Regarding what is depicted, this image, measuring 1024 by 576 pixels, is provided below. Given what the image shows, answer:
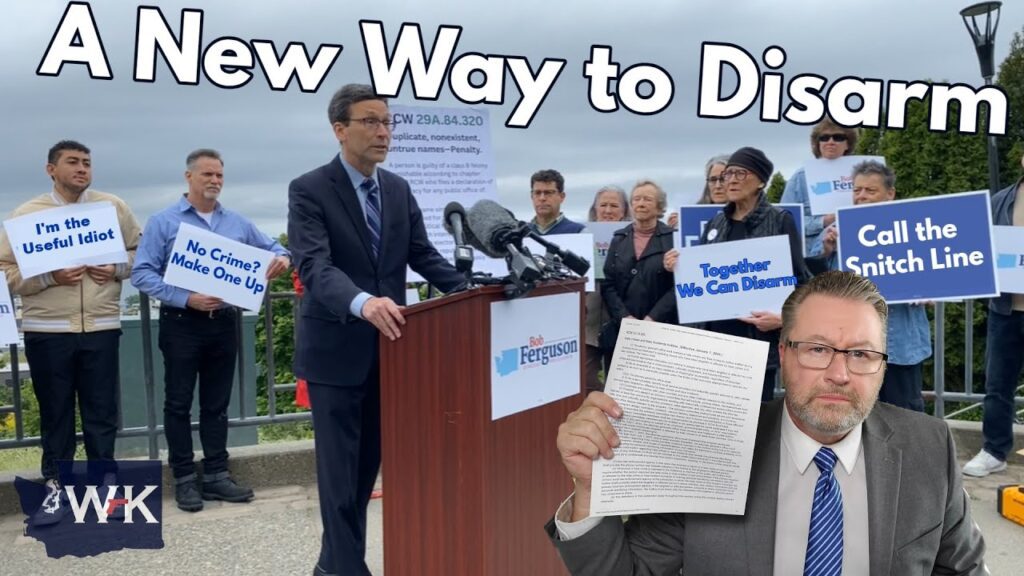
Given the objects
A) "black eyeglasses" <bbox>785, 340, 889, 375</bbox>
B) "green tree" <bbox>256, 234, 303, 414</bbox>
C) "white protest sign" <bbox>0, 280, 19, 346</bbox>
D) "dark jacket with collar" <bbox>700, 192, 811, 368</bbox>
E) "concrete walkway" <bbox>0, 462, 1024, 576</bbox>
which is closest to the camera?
"black eyeglasses" <bbox>785, 340, 889, 375</bbox>

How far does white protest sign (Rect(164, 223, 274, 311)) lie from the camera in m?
5.01

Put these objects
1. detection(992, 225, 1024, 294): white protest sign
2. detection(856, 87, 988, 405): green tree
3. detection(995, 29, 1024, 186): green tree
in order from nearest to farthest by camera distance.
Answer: detection(992, 225, 1024, 294): white protest sign, detection(856, 87, 988, 405): green tree, detection(995, 29, 1024, 186): green tree

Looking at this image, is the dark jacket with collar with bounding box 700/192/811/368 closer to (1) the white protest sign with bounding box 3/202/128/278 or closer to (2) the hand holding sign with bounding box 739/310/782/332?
(2) the hand holding sign with bounding box 739/310/782/332

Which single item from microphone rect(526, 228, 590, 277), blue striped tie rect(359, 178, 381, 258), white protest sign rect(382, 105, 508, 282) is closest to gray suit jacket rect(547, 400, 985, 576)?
microphone rect(526, 228, 590, 277)

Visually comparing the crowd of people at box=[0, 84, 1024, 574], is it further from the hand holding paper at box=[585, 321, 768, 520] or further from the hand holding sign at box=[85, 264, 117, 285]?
the hand holding paper at box=[585, 321, 768, 520]

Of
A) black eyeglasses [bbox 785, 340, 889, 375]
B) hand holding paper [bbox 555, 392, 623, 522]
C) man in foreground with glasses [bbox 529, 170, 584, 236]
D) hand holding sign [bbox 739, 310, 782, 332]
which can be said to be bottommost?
hand holding sign [bbox 739, 310, 782, 332]

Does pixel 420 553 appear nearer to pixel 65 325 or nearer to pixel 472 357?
pixel 472 357

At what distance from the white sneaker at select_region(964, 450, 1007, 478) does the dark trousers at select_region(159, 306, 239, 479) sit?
4881mm

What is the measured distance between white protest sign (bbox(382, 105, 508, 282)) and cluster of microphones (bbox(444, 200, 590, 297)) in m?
2.22

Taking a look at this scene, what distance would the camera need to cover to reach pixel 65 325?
4992 millimetres

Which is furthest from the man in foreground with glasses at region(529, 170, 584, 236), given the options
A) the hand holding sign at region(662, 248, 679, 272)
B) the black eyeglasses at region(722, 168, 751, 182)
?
the black eyeglasses at region(722, 168, 751, 182)

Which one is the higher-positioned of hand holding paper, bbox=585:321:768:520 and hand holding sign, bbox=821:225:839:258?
hand holding sign, bbox=821:225:839:258

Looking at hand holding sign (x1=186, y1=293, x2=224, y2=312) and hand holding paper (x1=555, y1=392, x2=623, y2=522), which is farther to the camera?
hand holding sign (x1=186, y1=293, x2=224, y2=312)

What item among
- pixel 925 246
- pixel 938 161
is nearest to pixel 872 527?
pixel 925 246
